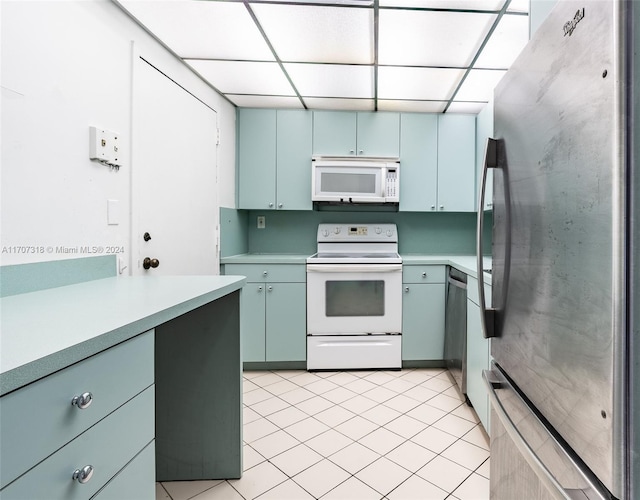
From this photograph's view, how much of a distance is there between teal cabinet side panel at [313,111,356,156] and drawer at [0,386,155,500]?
254 centimetres

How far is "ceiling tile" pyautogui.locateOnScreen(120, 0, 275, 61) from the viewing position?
1.65 m

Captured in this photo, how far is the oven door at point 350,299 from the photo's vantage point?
2744mm

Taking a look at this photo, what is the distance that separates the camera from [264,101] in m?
2.86

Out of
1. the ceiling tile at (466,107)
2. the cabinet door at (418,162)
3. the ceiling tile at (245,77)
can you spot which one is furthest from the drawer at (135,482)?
the ceiling tile at (466,107)

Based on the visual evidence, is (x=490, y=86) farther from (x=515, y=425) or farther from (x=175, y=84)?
(x=515, y=425)

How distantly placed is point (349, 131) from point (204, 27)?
150cm

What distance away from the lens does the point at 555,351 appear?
71 centimetres

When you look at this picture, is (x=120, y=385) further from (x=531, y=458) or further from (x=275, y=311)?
(x=275, y=311)

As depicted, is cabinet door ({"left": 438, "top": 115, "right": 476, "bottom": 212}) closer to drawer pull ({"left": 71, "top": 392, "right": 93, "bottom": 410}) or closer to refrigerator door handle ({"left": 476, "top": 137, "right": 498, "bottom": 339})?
refrigerator door handle ({"left": 476, "top": 137, "right": 498, "bottom": 339})

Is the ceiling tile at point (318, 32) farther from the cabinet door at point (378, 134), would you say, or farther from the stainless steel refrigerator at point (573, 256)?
the stainless steel refrigerator at point (573, 256)

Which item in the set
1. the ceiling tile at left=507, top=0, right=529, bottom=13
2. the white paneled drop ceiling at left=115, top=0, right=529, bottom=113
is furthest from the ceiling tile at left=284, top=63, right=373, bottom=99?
the ceiling tile at left=507, top=0, right=529, bottom=13

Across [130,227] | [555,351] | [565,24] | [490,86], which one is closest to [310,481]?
[555,351]

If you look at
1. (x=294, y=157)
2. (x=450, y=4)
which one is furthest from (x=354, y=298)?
(x=450, y=4)

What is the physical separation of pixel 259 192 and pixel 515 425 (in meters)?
2.59
